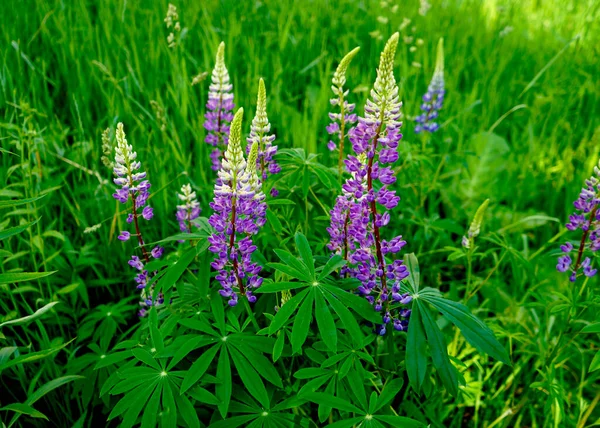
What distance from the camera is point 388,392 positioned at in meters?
1.63

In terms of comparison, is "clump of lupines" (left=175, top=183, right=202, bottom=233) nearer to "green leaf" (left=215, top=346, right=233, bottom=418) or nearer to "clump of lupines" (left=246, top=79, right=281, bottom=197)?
"clump of lupines" (left=246, top=79, right=281, bottom=197)

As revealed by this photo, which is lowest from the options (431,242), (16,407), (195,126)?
(431,242)

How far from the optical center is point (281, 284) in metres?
1.54

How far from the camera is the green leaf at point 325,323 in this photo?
1.47 meters

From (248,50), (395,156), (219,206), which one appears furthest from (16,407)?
(248,50)

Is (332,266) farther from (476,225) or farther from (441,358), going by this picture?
(476,225)

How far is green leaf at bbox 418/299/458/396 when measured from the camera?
1495 millimetres

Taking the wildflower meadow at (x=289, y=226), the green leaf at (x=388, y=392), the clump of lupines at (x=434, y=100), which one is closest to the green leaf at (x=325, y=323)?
the wildflower meadow at (x=289, y=226)

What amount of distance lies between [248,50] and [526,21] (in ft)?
11.1

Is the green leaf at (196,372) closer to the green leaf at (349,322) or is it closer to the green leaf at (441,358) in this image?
the green leaf at (349,322)

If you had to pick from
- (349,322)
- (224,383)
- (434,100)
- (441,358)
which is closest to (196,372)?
(224,383)

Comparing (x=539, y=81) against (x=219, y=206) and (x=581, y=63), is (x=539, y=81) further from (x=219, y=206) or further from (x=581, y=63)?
(x=219, y=206)

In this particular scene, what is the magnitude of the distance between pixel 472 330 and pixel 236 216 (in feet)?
2.48

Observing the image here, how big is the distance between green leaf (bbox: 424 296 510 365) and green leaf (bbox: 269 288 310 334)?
0.38 m
